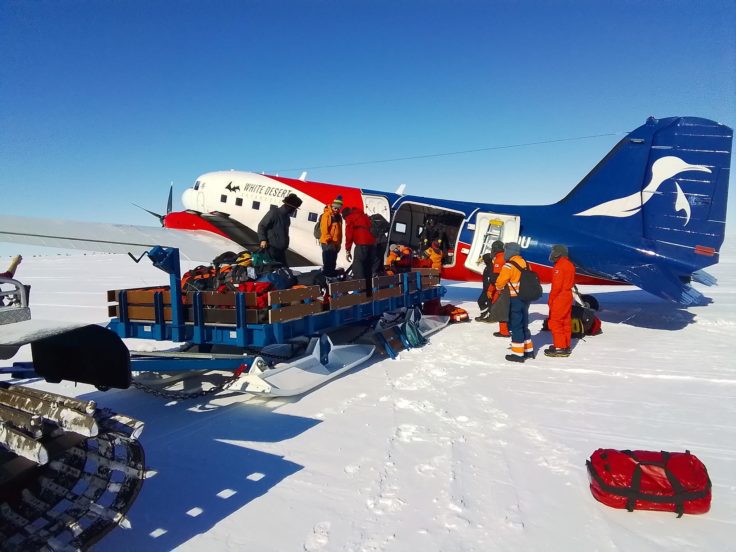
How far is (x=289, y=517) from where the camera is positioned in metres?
2.99

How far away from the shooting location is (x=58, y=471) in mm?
2781

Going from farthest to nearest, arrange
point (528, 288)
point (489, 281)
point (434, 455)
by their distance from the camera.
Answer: point (489, 281) → point (528, 288) → point (434, 455)

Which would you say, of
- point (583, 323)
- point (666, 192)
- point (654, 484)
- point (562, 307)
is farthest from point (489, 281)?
point (654, 484)

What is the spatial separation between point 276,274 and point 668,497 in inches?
169

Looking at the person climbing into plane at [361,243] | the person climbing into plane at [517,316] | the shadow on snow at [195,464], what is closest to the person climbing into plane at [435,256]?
the person climbing into plane at [517,316]

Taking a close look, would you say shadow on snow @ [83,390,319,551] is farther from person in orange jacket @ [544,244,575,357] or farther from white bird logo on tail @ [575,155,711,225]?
white bird logo on tail @ [575,155,711,225]

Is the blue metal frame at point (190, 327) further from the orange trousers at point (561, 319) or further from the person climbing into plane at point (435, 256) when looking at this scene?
the person climbing into plane at point (435, 256)

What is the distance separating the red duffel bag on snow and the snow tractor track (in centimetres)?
299

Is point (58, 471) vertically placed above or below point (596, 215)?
below

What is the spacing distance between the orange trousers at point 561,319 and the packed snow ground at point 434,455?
394mm

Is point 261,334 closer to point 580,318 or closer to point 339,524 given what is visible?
point 339,524

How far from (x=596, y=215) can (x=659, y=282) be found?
8.65 ft

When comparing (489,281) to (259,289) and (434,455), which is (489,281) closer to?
(259,289)

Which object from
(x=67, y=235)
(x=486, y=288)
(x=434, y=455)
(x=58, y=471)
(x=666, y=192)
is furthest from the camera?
(x=486, y=288)
